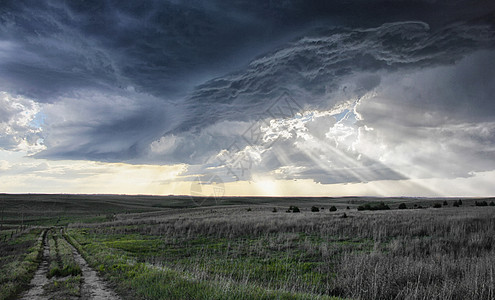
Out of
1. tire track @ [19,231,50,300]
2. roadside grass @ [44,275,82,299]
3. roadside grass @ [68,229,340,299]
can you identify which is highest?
roadside grass @ [68,229,340,299]

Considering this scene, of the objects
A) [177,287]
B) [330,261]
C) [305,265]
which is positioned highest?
[177,287]

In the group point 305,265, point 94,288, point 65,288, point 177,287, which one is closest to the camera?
point 177,287

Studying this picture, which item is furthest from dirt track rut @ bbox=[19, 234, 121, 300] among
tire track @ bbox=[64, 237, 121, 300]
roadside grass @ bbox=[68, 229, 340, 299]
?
roadside grass @ bbox=[68, 229, 340, 299]

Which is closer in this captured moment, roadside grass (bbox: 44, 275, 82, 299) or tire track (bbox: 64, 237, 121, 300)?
tire track (bbox: 64, 237, 121, 300)

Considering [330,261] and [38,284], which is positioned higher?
[330,261]

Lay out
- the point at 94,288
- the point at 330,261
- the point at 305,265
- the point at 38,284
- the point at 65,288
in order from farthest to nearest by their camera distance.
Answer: the point at 330,261
the point at 305,265
the point at 38,284
the point at 94,288
the point at 65,288

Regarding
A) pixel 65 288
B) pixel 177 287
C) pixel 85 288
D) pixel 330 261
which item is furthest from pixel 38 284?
pixel 330 261

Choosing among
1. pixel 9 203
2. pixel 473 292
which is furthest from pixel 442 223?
pixel 9 203

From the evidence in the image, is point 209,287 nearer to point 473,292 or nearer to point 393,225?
point 473,292

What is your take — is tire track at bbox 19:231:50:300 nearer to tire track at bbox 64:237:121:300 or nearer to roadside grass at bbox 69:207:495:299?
tire track at bbox 64:237:121:300

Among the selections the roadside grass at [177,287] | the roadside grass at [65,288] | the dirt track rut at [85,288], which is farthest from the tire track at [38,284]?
the roadside grass at [177,287]

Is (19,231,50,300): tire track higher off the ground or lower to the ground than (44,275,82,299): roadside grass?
lower

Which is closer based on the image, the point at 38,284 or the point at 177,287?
the point at 177,287

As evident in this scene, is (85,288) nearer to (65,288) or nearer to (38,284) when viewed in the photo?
(65,288)
